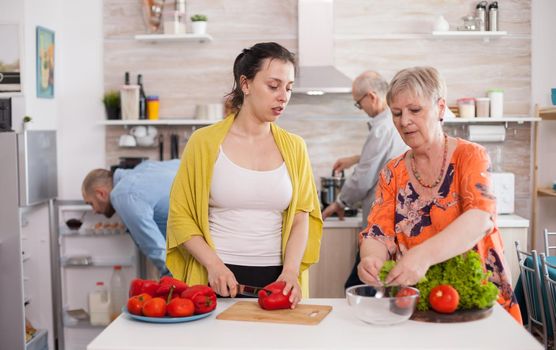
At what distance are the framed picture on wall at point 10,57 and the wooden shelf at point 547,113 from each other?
10.2 feet

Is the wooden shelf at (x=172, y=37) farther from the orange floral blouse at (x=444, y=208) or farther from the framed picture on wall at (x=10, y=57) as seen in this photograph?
the orange floral blouse at (x=444, y=208)

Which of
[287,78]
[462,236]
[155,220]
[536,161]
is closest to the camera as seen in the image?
[462,236]

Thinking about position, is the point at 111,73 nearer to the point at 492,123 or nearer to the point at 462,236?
the point at 492,123

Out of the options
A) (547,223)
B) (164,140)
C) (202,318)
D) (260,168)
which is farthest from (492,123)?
(202,318)

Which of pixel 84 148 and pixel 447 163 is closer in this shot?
pixel 447 163

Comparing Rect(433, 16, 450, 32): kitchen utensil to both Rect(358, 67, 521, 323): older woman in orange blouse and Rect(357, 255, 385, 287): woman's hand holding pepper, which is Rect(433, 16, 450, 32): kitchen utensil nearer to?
Rect(358, 67, 521, 323): older woman in orange blouse

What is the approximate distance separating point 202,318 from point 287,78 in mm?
789

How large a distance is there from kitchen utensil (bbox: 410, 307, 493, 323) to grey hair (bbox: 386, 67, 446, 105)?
0.57 m

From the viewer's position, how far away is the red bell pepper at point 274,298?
2.06 meters

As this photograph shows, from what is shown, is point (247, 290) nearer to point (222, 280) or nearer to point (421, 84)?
point (222, 280)

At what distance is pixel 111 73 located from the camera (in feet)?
16.1

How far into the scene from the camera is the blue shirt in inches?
141

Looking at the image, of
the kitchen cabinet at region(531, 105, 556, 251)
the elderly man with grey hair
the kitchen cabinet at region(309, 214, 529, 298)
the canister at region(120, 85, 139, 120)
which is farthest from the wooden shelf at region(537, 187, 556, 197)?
the canister at region(120, 85, 139, 120)

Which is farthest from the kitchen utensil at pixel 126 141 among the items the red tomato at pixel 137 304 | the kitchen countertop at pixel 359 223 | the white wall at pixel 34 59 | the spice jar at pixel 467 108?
the red tomato at pixel 137 304
